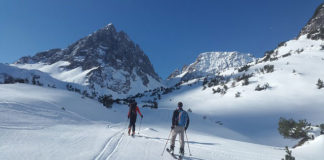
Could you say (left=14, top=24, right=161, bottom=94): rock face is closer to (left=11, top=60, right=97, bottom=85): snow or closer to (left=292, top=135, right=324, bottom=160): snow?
(left=11, top=60, right=97, bottom=85): snow

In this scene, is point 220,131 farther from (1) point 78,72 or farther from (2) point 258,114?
(1) point 78,72

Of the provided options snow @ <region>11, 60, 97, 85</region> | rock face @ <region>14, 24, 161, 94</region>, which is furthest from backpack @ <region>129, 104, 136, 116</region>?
snow @ <region>11, 60, 97, 85</region>

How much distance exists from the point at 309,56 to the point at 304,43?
47.8ft

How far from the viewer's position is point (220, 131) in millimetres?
16250

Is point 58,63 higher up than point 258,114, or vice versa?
point 58,63

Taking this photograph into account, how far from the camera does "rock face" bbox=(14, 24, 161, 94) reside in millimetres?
142875

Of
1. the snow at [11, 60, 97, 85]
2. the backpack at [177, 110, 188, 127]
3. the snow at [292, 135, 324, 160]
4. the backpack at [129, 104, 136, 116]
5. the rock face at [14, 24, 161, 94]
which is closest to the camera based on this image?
the backpack at [177, 110, 188, 127]

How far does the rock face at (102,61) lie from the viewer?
142875 mm

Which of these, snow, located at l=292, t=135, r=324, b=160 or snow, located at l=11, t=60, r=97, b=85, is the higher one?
snow, located at l=11, t=60, r=97, b=85

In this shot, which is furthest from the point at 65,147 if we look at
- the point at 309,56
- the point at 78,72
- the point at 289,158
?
the point at 78,72

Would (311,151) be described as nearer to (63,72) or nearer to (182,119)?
(182,119)

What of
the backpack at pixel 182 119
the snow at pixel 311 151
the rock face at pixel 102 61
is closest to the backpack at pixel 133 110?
the backpack at pixel 182 119

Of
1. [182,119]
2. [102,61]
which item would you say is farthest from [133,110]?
[102,61]

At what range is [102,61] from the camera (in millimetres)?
165750
